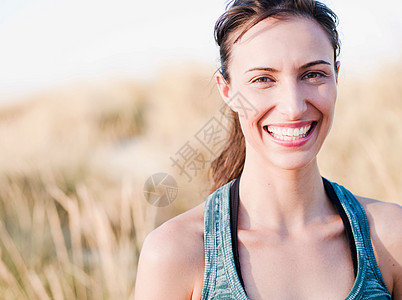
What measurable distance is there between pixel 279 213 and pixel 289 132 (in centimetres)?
30

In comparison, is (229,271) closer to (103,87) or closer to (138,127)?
(138,127)

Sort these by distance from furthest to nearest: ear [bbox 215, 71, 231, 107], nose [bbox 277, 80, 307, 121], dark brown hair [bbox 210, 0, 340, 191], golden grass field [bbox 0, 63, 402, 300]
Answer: golden grass field [bbox 0, 63, 402, 300], ear [bbox 215, 71, 231, 107], dark brown hair [bbox 210, 0, 340, 191], nose [bbox 277, 80, 307, 121]

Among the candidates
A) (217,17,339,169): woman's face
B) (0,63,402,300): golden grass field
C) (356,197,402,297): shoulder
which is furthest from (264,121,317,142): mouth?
(0,63,402,300): golden grass field

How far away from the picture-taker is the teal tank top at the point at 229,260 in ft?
4.95

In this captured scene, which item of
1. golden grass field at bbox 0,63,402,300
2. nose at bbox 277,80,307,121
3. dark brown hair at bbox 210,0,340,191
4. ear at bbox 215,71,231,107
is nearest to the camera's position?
nose at bbox 277,80,307,121

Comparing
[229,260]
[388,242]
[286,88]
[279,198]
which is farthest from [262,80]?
[388,242]

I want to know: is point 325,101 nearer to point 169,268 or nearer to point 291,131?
point 291,131

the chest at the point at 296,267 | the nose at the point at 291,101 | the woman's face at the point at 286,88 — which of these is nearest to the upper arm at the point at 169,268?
the chest at the point at 296,267

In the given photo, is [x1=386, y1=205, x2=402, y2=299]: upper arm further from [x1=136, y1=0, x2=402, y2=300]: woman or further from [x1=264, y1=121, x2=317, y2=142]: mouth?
[x1=264, y1=121, x2=317, y2=142]: mouth

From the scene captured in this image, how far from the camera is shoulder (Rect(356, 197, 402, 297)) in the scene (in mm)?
1621

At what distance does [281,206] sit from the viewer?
167cm

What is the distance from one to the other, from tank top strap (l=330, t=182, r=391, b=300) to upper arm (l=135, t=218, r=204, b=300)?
496 mm

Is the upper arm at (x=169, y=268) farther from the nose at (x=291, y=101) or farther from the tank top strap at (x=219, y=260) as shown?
the nose at (x=291, y=101)

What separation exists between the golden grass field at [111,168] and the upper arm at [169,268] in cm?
90
